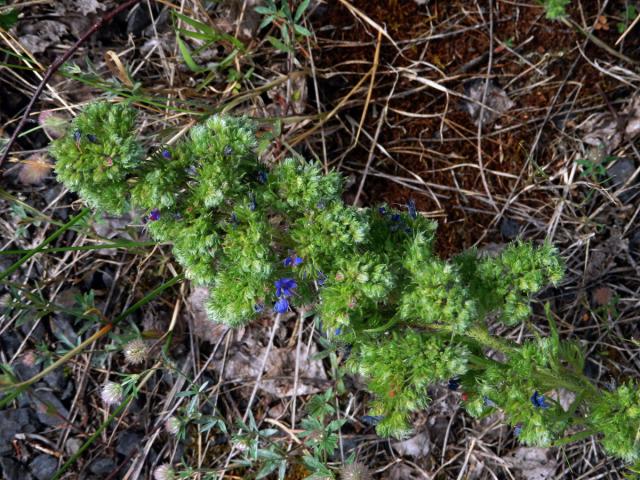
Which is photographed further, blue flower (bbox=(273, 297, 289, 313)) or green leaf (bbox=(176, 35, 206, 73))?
green leaf (bbox=(176, 35, 206, 73))

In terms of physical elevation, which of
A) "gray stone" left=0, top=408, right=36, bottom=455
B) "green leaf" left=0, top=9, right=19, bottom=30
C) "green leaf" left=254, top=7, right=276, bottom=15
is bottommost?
"gray stone" left=0, top=408, right=36, bottom=455

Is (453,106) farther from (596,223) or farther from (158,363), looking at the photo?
(158,363)

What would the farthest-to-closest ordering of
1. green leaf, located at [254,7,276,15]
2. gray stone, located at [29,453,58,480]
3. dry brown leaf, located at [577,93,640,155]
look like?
dry brown leaf, located at [577,93,640,155], gray stone, located at [29,453,58,480], green leaf, located at [254,7,276,15]

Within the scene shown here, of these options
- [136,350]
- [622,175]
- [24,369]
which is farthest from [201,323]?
[622,175]

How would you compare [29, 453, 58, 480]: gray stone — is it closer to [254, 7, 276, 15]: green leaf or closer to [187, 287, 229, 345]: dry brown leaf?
[187, 287, 229, 345]: dry brown leaf

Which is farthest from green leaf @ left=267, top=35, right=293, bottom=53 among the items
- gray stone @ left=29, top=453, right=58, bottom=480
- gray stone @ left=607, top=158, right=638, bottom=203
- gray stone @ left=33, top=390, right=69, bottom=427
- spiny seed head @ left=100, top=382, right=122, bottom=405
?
gray stone @ left=29, top=453, right=58, bottom=480

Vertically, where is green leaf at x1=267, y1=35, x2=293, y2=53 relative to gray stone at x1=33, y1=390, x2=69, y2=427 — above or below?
above

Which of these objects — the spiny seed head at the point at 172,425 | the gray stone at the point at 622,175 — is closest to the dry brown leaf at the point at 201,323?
the spiny seed head at the point at 172,425
